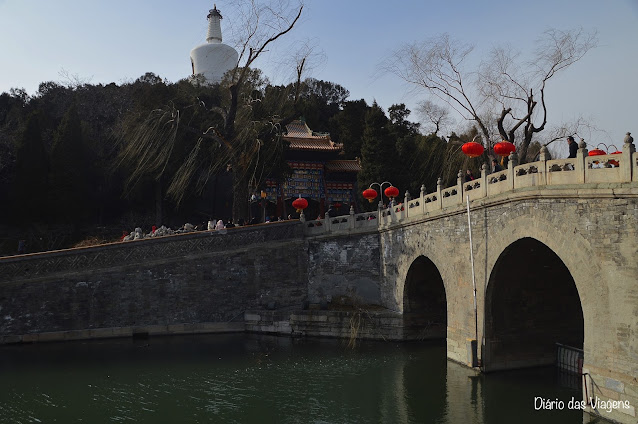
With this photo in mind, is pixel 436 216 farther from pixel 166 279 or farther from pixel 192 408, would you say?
pixel 166 279

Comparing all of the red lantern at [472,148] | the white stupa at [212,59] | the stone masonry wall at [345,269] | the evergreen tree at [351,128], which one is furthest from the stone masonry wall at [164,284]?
the white stupa at [212,59]

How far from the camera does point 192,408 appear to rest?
11.5 metres

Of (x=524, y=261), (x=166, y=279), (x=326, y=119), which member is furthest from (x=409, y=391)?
(x=326, y=119)

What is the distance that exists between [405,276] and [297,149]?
497 inches

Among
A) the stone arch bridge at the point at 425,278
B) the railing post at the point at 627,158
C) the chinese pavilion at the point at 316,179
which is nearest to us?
the railing post at the point at 627,158

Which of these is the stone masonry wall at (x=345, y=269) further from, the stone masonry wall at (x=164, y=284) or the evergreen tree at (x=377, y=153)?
the evergreen tree at (x=377, y=153)

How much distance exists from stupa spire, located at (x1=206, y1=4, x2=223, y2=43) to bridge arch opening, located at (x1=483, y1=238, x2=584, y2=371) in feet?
111

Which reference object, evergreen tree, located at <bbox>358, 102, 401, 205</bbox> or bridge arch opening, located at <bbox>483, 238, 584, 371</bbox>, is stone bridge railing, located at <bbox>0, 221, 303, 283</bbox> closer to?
evergreen tree, located at <bbox>358, 102, 401, 205</bbox>

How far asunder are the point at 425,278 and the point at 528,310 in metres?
4.98

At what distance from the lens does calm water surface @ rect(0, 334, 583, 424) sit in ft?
36.2

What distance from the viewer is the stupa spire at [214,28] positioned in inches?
1630

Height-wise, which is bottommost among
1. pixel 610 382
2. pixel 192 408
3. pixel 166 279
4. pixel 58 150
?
pixel 192 408

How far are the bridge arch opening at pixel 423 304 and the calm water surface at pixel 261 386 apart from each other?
0.62 m

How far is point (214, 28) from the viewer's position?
41.8m
